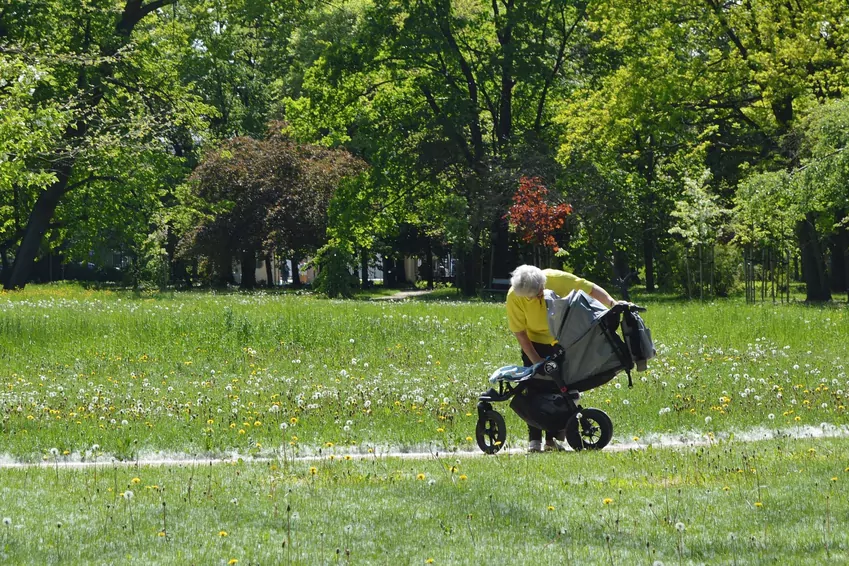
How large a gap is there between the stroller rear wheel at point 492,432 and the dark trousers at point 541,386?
0.38 metres

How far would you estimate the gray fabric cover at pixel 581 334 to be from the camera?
9727mm

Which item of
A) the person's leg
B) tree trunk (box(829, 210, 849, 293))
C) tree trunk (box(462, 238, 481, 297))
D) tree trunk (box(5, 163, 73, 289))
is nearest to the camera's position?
the person's leg

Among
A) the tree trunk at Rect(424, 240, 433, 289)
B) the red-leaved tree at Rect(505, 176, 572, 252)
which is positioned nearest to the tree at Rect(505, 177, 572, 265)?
the red-leaved tree at Rect(505, 176, 572, 252)

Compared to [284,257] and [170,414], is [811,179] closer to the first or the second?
[170,414]

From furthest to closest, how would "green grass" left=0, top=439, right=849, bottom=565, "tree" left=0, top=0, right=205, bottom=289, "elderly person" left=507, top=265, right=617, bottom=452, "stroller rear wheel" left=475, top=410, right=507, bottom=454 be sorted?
1. "tree" left=0, top=0, right=205, bottom=289
2. "stroller rear wheel" left=475, top=410, right=507, bottom=454
3. "elderly person" left=507, top=265, right=617, bottom=452
4. "green grass" left=0, top=439, right=849, bottom=565

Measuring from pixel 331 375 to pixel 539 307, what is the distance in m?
6.54

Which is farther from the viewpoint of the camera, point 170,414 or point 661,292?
point 661,292

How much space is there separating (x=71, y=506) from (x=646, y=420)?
6.82 metres

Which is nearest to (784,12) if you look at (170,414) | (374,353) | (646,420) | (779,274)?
(779,274)

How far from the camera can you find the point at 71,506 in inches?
296

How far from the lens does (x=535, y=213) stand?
119 ft

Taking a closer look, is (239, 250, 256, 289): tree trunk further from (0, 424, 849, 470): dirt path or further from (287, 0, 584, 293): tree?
(0, 424, 849, 470): dirt path

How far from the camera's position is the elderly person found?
9805mm

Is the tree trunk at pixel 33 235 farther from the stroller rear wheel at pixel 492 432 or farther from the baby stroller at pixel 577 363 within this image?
the baby stroller at pixel 577 363
